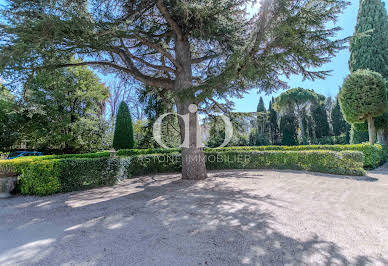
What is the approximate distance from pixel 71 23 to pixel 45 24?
18.9 inches

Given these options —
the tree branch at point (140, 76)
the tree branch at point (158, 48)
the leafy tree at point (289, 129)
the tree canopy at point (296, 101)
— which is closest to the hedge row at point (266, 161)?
the tree branch at point (140, 76)

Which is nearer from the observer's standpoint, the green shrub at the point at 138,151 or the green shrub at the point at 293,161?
the green shrub at the point at 293,161

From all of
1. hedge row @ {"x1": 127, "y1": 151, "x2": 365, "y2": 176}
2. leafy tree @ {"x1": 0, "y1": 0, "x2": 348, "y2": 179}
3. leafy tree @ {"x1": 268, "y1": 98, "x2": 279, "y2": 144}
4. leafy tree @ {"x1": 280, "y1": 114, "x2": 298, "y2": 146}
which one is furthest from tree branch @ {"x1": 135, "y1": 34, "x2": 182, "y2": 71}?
leafy tree @ {"x1": 268, "y1": 98, "x2": 279, "y2": 144}

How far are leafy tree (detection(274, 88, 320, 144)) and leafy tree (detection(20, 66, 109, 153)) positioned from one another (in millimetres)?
23121

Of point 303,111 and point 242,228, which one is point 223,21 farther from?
point 303,111

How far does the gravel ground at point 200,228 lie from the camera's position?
7.09 ft

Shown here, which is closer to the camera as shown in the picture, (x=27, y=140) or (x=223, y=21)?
(x=223, y=21)

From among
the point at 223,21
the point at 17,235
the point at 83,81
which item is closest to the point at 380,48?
the point at 223,21

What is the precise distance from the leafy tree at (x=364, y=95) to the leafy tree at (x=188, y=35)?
6.12 metres

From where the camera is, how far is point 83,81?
15281 mm

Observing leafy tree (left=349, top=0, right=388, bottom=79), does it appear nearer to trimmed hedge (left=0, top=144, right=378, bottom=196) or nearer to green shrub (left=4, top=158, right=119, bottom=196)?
trimmed hedge (left=0, top=144, right=378, bottom=196)

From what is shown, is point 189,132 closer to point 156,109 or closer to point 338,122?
point 156,109

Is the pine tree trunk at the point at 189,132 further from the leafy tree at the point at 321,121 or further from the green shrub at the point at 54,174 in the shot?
the leafy tree at the point at 321,121

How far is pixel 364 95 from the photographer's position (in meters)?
10.4
